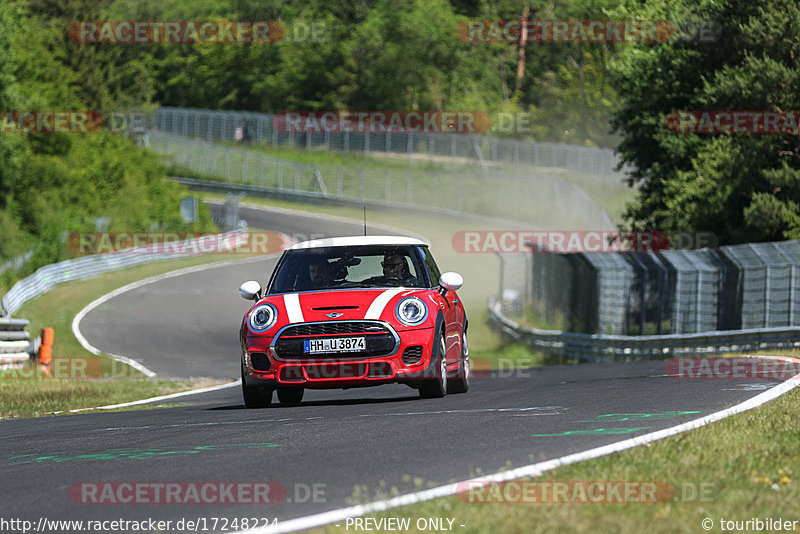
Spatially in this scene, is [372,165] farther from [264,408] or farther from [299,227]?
[264,408]

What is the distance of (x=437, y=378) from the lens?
40.6ft

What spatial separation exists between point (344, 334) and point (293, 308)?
567 mm

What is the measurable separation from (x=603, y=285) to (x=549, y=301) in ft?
16.2

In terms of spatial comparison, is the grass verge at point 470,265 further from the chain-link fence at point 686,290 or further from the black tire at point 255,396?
the black tire at point 255,396

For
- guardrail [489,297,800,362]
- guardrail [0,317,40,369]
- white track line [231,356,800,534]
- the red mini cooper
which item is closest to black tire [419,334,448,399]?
the red mini cooper

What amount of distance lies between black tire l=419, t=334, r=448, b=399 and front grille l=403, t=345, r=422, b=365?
186 millimetres

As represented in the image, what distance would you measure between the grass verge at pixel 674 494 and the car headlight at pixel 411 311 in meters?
4.31

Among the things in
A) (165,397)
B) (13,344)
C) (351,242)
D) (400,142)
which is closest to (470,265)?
(400,142)

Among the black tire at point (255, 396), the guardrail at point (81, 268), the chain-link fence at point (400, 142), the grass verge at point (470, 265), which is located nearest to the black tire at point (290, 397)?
the black tire at point (255, 396)

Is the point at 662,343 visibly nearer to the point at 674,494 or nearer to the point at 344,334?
the point at 344,334

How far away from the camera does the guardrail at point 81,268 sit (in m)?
36.1

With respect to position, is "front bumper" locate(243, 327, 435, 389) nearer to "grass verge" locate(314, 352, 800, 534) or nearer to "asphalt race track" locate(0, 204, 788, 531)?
"asphalt race track" locate(0, 204, 788, 531)

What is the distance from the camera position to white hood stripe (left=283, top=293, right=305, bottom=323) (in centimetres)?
1180

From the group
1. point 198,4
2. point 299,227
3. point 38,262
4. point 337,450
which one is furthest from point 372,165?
point 337,450
